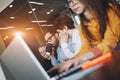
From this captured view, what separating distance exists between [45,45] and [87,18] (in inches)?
23.9

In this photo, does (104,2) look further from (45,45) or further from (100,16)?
(45,45)

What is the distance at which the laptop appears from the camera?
1.24m

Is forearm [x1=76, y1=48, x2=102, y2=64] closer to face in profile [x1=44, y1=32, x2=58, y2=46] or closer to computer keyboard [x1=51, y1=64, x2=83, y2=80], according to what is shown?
computer keyboard [x1=51, y1=64, x2=83, y2=80]

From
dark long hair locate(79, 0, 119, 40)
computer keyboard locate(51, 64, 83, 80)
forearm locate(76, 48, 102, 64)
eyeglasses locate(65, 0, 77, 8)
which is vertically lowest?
computer keyboard locate(51, 64, 83, 80)

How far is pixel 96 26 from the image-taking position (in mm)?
2037

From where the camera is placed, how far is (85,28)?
2.10m

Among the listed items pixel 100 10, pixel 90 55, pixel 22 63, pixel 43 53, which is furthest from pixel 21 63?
pixel 43 53

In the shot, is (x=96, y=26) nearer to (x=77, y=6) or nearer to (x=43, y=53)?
(x=77, y=6)

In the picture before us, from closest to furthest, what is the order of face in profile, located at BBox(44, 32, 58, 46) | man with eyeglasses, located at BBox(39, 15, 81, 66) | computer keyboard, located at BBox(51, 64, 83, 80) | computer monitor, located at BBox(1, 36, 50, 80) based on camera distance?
computer monitor, located at BBox(1, 36, 50, 80)
computer keyboard, located at BBox(51, 64, 83, 80)
man with eyeglasses, located at BBox(39, 15, 81, 66)
face in profile, located at BBox(44, 32, 58, 46)

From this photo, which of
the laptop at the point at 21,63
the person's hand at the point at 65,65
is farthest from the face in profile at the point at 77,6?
the laptop at the point at 21,63

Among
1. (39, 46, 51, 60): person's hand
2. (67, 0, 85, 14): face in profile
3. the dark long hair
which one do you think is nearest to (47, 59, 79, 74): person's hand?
(39, 46, 51, 60): person's hand

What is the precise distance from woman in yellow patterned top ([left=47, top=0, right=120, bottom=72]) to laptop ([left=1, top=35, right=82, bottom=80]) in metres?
0.85

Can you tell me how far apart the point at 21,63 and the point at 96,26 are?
37.2 inches

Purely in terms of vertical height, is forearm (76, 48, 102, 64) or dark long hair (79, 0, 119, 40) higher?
dark long hair (79, 0, 119, 40)
